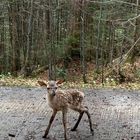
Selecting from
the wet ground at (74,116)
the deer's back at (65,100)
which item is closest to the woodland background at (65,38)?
the wet ground at (74,116)

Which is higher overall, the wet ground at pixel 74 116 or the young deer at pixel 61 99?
the young deer at pixel 61 99

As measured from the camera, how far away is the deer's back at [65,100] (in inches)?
292

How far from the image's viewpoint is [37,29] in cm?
2034

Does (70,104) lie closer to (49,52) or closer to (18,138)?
(18,138)

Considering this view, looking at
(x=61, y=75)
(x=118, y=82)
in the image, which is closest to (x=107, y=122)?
(x=118, y=82)

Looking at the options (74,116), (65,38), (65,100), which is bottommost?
(65,38)

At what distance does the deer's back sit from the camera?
742cm

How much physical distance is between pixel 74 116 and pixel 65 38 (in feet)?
36.9

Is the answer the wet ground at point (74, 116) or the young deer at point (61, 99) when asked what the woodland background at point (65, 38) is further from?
the young deer at point (61, 99)

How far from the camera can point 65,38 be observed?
20.0 m

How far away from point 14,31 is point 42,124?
10765mm

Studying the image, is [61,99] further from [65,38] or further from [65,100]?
[65,38]

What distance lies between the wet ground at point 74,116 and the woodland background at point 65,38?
518cm

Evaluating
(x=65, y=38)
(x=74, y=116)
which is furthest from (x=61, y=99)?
(x=65, y=38)
